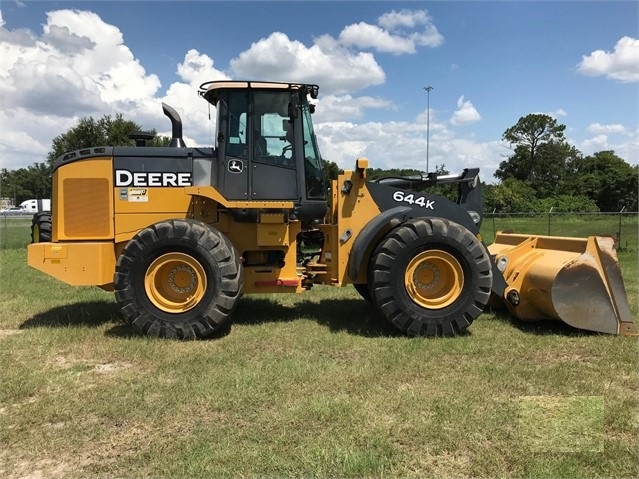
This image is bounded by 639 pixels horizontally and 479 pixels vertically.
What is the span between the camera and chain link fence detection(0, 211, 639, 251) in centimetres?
1752

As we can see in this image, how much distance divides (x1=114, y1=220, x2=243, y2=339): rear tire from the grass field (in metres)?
0.24

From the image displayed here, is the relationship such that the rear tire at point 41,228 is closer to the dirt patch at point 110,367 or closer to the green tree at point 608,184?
the dirt patch at point 110,367

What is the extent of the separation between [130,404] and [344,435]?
1758 millimetres

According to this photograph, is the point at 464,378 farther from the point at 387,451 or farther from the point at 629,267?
the point at 629,267

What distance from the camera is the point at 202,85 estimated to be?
266 inches

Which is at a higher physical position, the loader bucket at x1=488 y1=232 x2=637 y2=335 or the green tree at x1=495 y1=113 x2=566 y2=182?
the green tree at x1=495 y1=113 x2=566 y2=182

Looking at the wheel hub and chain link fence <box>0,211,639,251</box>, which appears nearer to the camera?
the wheel hub

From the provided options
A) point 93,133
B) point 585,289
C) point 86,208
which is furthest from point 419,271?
point 93,133

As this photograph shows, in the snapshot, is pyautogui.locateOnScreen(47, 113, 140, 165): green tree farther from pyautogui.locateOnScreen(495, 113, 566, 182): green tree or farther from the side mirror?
pyautogui.locateOnScreen(495, 113, 566, 182): green tree

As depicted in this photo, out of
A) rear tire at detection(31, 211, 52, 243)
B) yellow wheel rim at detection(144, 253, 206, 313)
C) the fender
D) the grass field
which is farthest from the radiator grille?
the fender

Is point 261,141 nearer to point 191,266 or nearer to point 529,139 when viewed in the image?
point 191,266

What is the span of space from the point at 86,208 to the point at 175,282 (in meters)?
1.49

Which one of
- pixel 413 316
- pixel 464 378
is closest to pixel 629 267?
pixel 413 316

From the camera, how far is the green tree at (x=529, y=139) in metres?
60.4
